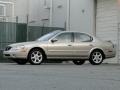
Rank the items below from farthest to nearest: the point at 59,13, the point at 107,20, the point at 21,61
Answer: the point at 59,13
the point at 107,20
the point at 21,61

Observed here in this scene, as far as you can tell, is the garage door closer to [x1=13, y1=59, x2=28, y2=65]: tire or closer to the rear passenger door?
the rear passenger door

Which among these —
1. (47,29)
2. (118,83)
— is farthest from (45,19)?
(118,83)

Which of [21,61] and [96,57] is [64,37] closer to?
[96,57]

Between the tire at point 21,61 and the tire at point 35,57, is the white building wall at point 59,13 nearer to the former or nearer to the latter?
the tire at point 21,61

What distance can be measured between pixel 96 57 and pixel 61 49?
5.32 feet

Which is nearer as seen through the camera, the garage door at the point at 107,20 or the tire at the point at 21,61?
the tire at the point at 21,61

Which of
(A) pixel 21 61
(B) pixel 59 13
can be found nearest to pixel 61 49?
(A) pixel 21 61

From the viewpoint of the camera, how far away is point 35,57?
59.6ft

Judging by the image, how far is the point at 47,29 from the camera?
25953 millimetres

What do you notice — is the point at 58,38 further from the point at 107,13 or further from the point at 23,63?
the point at 107,13

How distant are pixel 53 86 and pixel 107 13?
15328 mm

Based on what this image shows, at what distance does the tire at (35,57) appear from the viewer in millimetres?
18156

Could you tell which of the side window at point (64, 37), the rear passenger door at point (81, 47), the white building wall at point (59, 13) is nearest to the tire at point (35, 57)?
the side window at point (64, 37)

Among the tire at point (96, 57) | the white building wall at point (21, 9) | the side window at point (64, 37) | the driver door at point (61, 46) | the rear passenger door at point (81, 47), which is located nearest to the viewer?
the driver door at point (61, 46)
